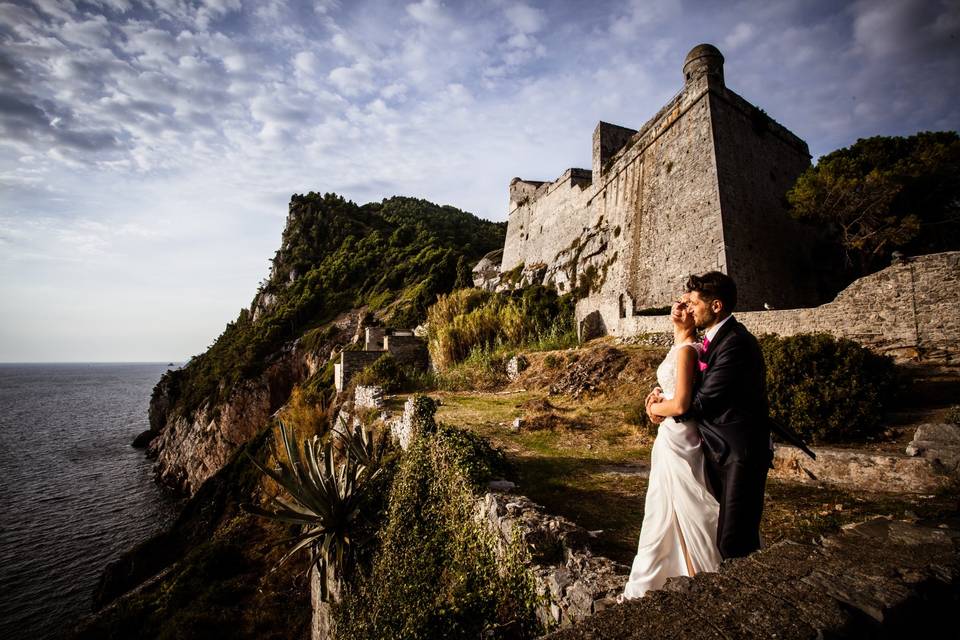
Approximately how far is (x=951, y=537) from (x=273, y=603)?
8258 millimetres

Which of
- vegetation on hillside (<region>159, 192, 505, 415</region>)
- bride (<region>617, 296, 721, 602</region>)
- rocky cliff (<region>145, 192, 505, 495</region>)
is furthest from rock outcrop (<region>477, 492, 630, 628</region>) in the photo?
vegetation on hillside (<region>159, 192, 505, 415</region>)

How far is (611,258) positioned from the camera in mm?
19750

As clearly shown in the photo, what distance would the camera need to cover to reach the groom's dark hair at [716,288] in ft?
7.59

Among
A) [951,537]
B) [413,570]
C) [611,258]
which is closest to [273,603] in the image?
[413,570]

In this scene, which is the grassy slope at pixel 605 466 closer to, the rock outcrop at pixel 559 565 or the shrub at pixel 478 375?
the rock outcrop at pixel 559 565

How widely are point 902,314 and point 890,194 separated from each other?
5.83m

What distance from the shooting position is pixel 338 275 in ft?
141

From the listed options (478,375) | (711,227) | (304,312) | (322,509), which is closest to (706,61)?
(711,227)

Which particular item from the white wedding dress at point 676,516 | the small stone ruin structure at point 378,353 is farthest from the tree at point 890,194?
the small stone ruin structure at point 378,353

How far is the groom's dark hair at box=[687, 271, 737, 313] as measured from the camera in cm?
231

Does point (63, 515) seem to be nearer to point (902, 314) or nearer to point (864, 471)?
point (864, 471)

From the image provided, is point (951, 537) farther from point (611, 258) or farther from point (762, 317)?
point (611, 258)

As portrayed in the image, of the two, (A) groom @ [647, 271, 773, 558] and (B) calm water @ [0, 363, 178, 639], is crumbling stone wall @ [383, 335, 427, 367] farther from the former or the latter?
(A) groom @ [647, 271, 773, 558]

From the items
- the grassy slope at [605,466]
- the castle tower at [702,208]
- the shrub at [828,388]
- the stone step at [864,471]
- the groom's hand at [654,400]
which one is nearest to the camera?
the groom's hand at [654,400]
